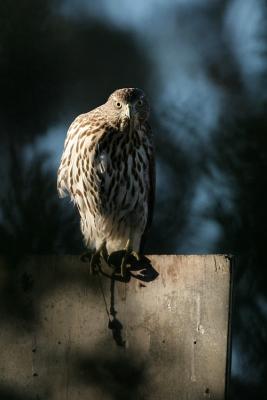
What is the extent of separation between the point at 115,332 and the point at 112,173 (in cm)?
161

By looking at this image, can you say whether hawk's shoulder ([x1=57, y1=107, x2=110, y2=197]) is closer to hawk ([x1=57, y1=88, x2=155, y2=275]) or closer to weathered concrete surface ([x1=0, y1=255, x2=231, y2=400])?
hawk ([x1=57, y1=88, x2=155, y2=275])

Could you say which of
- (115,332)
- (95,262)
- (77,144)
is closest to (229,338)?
(115,332)

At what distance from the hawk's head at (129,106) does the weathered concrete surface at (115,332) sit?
1.63 metres

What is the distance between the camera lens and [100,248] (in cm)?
627

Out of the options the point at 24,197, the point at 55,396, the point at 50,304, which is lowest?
the point at 55,396

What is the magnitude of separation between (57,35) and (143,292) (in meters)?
3.72

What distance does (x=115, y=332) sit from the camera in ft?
16.2

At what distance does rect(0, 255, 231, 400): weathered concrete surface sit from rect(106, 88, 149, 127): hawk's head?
1.63 meters

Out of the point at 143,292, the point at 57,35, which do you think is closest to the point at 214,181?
the point at 57,35

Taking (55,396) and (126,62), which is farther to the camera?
(126,62)

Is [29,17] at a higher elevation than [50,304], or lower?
higher

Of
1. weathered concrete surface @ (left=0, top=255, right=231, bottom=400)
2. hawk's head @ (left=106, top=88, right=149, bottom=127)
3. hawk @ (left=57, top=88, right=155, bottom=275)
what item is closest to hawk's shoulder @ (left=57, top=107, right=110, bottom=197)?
hawk @ (left=57, top=88, right=155, bottom=275)

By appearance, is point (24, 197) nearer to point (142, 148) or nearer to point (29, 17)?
point (142, 148)

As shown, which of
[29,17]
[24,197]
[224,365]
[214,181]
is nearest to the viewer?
[224,365]
